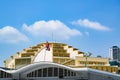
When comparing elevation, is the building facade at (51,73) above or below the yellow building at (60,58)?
below

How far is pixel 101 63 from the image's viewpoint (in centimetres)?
9219

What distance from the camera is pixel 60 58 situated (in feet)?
286

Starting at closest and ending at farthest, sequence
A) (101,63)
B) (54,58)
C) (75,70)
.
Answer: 1. (75,70)
2. (54,58)
3. (101,63)

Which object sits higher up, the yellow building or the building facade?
the yellow building

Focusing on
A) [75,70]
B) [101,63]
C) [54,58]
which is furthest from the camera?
[101,63]

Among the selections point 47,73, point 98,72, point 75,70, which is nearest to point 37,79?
point 47,73

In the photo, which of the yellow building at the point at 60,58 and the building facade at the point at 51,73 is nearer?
the building facade at the point at 51,73

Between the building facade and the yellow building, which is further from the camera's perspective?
the yellow building

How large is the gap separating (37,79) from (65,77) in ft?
17.8

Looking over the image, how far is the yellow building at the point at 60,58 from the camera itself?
83750 mm

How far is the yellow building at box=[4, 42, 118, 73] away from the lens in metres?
83.8

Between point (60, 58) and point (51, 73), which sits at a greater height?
point (60, 58)

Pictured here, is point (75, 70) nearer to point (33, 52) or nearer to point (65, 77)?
point (65, 77)

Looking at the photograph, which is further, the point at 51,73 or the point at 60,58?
the point at 60,58
